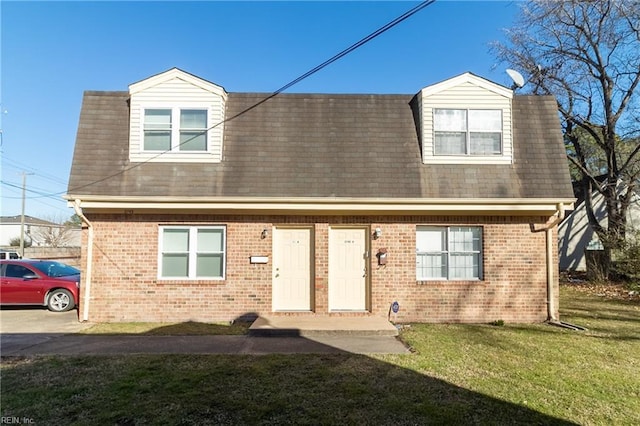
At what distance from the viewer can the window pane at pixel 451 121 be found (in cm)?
1027

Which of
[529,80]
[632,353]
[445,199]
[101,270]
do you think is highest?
[529,80]

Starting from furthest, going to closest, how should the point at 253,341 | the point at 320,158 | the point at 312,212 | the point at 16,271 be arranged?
1. the point at 16,271
2. the point at 320,158
3. the point at 312,212
4. the point at 253,341

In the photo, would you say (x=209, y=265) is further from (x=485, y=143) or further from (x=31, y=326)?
(x=485, y=143)

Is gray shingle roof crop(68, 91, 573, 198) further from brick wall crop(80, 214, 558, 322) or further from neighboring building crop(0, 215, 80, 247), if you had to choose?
neighboring building crop(0, 215, 80, 247)

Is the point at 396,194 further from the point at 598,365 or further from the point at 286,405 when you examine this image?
the point at 286,405

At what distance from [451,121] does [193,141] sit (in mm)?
6437

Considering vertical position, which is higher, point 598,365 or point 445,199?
point 445,199

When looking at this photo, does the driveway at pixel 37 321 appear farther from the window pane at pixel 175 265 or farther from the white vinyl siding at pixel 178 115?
the white vinyl siding at pixel 178 115

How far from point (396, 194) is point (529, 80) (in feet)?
52.2

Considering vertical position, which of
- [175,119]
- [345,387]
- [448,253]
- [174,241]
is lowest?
[345,387]

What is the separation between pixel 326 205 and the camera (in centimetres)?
918

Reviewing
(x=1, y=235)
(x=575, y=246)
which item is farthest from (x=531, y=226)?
(x=1, y=235)

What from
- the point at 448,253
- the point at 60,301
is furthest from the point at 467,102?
the point at 60,301

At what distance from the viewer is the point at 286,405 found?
15.4ft
